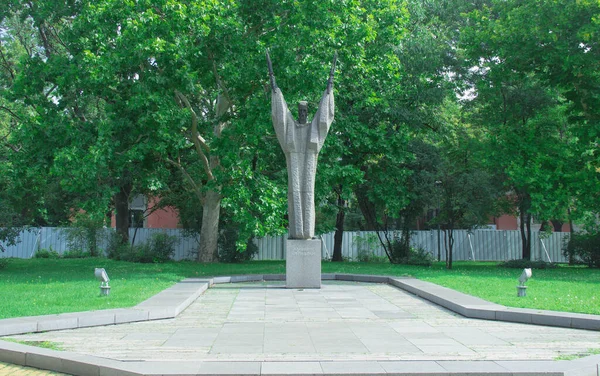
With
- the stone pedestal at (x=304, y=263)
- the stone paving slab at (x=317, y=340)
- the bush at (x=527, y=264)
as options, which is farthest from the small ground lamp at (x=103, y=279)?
the bush at (x=527, y=264)

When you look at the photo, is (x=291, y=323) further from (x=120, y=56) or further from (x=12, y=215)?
(x=12, y=215)

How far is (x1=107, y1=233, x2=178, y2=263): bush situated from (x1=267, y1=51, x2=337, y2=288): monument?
13.5 m

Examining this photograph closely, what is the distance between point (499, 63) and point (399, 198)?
7290mm

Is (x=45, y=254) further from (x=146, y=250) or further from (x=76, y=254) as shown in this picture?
(x=146, y=250)

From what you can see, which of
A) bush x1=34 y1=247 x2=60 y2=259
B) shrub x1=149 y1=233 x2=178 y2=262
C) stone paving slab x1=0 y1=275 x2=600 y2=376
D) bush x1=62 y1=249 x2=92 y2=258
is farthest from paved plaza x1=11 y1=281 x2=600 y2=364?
bush x1=34 y1=247 x2=60 y2=259

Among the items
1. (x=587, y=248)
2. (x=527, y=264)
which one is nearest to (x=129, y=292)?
(x=527, y=264)

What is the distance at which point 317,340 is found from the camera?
29.0 ft

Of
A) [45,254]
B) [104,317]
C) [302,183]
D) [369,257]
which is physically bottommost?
[104,317]

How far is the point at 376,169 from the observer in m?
27.2

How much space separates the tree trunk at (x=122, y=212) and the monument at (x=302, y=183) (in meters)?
16.8

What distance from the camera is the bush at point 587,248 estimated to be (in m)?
27.6

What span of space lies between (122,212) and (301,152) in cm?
1874

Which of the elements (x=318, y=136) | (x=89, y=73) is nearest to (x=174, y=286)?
(x=318, y=136)

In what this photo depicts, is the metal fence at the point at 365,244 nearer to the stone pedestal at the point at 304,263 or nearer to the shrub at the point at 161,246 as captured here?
the shrub at the point at 161,246
